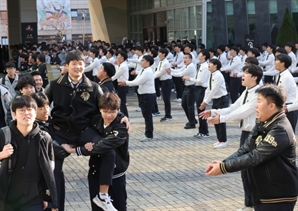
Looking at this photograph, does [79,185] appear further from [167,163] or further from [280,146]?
[280,146]

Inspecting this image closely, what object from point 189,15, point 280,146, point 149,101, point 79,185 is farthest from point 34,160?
point 189,15

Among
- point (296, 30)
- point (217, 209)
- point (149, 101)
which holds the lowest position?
point (217, 209)

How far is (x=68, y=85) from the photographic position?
6.73m

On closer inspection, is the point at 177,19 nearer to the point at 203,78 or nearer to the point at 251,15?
the point at 251,15

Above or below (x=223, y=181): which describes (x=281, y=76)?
above

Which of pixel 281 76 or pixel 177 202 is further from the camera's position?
pixel 281 76

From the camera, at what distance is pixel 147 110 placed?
1339 centimetres

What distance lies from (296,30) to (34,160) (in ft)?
78.1

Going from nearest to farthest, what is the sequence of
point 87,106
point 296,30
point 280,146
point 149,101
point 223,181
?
point 280,146 < point 87,106 < point 223,181 < point 149,101 < point 296,30

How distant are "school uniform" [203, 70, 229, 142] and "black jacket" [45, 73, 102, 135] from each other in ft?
18.6

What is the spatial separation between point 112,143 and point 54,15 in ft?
348

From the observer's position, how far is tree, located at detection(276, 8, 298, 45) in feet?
86.3

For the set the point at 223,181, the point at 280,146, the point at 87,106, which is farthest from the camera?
the point at 223,181

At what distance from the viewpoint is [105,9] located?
4447 cm
